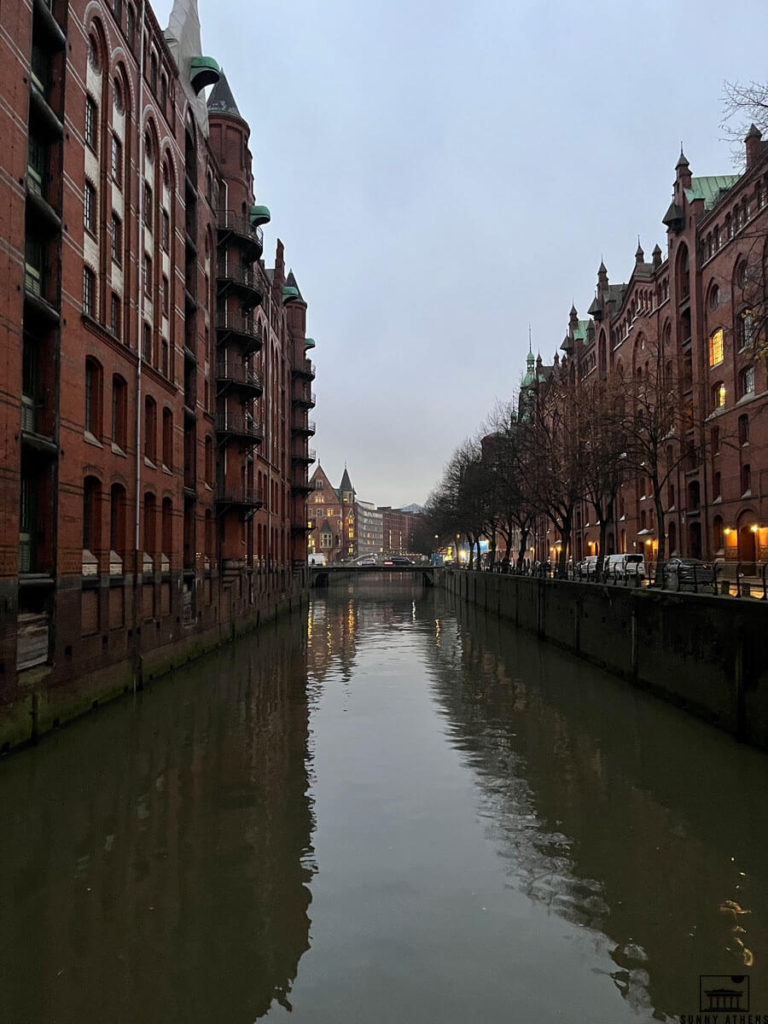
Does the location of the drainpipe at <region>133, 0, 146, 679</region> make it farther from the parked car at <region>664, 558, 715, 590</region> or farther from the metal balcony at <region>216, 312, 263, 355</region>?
the parked car at <region>664, 558, 715, 590</region>

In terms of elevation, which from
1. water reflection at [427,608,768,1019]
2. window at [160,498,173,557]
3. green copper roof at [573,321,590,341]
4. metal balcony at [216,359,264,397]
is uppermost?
green copper roof at [573,321,590,341]

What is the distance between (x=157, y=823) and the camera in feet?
36.0

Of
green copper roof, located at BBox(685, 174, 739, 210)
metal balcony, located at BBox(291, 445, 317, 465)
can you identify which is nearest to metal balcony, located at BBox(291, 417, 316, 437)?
metal balcony, located at BBox(291, 445, 317, 465)

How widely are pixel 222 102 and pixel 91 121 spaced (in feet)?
66.1

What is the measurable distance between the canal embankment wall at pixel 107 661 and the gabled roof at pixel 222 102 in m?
22.6

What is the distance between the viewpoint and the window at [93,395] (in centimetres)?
1930

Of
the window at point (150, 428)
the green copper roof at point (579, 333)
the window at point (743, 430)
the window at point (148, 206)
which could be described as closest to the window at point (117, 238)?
the window at point (148, 206)

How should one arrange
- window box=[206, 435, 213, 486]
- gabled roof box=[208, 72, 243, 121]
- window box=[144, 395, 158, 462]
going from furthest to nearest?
1. gabled roof box=[208, 72, 243, 121]
2. window box=[206, 435, 213, 486]
3. window box=[144, 395, 158, 462]

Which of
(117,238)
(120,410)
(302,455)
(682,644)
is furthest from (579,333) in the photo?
(120,410)

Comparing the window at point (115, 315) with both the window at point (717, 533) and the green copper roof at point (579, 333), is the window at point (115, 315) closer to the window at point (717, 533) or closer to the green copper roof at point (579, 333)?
the window at point (717, 533)

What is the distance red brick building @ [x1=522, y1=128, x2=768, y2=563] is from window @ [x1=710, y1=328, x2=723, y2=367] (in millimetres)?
72

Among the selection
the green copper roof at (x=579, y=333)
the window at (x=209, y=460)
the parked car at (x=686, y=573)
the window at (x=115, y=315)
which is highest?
the green copper roof at (x=579, y=333)

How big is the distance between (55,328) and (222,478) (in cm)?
1768

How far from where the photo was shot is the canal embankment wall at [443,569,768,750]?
48.9 feet
